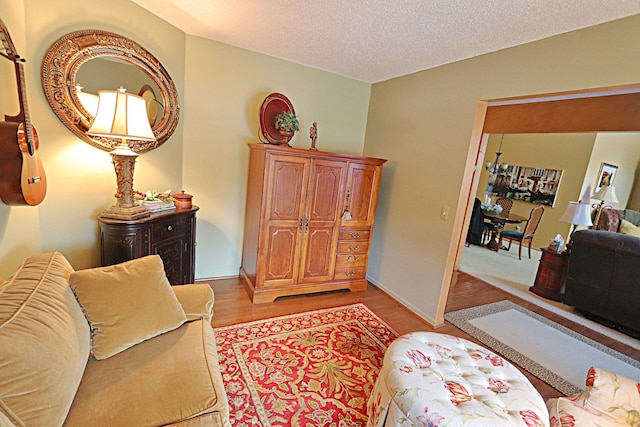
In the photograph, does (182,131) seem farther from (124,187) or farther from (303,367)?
(303,367)

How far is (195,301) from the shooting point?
177 cm

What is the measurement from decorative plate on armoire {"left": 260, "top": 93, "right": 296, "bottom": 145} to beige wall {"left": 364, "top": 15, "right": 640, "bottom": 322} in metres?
1.21

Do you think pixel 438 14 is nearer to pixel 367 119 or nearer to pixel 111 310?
pixel 367 119

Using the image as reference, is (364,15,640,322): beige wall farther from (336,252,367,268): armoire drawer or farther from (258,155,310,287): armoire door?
(258,155,310,287): armoire door

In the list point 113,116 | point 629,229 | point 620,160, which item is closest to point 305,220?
point 113,116

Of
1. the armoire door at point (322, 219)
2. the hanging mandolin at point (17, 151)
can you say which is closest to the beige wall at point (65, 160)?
the hanging mandolin at point (17, 151)

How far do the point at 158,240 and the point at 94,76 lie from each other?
1.24 meters

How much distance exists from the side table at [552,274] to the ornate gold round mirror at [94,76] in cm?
483

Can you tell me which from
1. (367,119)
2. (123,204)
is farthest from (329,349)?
(367,119)

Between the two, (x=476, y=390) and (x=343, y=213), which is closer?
(x=476, y=390)

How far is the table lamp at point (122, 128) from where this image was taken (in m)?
1.77

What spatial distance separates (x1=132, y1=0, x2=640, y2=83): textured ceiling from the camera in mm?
1725

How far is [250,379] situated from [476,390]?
1.34 m

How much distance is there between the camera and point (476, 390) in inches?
55.6
